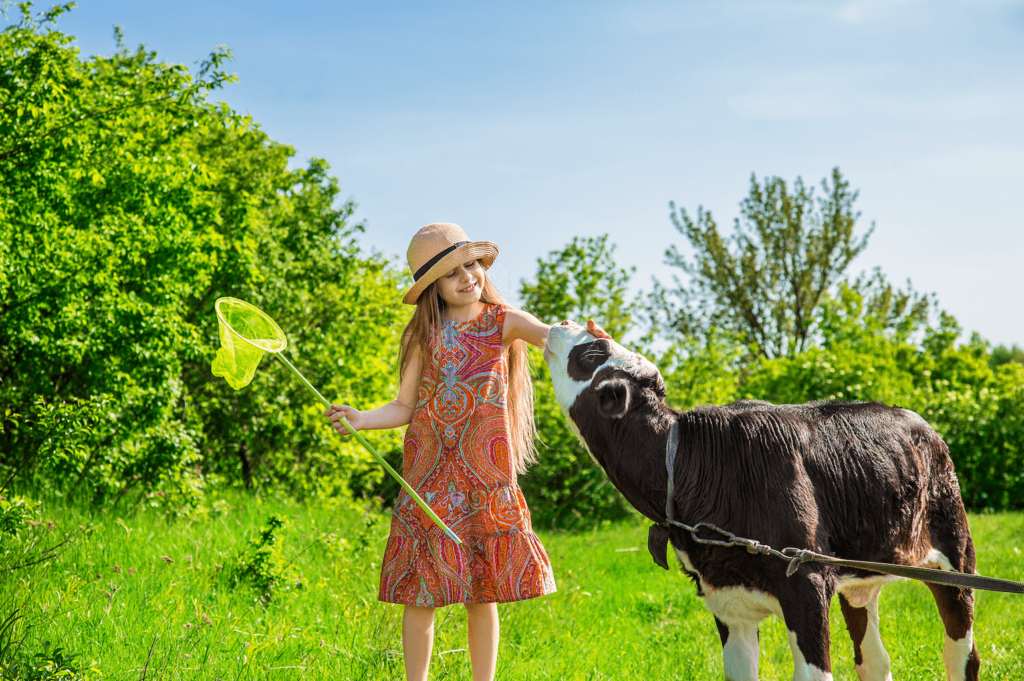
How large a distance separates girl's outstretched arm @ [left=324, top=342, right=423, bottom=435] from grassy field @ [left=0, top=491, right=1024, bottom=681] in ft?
4.49

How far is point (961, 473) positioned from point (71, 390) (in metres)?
12.2

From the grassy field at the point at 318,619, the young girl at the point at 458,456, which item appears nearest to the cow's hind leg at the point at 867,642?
the grassy field at the point at 318,619

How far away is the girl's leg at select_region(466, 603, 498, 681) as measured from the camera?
10.5ft

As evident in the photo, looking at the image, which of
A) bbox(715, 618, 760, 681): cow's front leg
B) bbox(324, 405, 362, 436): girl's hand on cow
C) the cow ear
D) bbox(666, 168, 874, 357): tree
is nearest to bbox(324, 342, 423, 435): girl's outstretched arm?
bbox(324, 405, 362, 436): girl's hand on cow

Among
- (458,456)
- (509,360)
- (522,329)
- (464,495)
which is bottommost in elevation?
(464,495)

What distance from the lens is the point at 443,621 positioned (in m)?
4.84

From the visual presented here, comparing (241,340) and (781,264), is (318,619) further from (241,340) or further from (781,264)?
(781,264)

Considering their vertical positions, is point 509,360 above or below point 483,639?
above

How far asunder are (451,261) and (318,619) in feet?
8.55

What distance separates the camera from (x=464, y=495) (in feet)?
10.6

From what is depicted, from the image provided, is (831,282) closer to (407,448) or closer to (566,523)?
(566,523)

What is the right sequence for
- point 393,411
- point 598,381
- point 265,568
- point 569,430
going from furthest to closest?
point 569,430, point 265,568, point 393,411, point 598,381

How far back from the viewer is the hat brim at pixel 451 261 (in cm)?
Answer: 331

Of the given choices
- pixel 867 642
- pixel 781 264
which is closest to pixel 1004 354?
pixel 781 264
